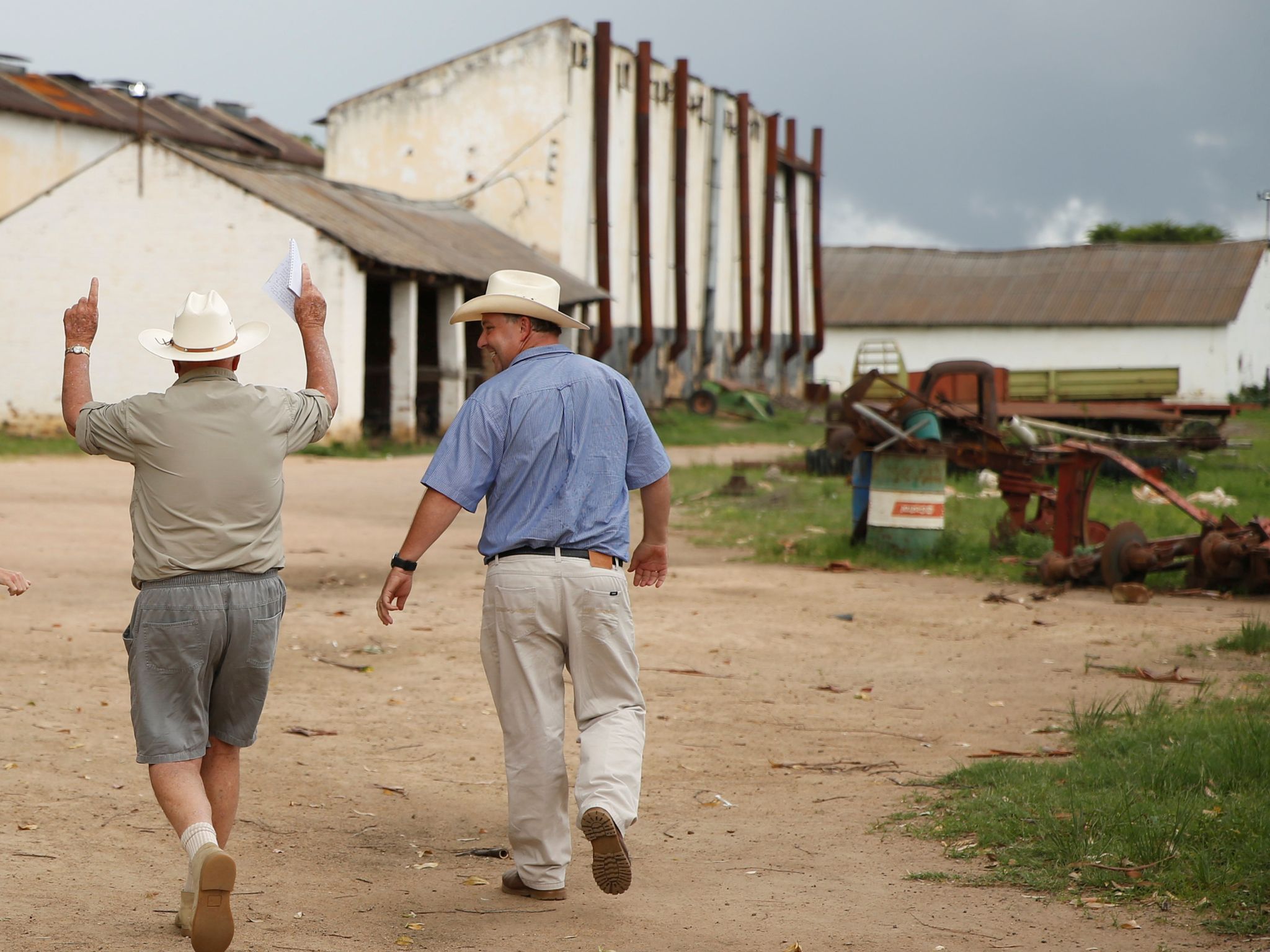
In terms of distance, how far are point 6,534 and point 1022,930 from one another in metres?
10.6

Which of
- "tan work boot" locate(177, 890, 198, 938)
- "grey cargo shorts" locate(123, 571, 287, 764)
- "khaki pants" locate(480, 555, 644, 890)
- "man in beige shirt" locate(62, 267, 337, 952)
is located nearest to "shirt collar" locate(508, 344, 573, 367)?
"khaki pants" locate(480, 555, 644, 890)

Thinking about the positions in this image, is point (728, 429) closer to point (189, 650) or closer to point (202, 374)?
point (202, 374)

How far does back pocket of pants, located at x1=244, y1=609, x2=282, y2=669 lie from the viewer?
4062 millimetres

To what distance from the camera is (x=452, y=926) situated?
13.9ft

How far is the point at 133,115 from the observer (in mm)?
36781

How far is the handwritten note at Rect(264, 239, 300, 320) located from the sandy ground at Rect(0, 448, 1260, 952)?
1.87m

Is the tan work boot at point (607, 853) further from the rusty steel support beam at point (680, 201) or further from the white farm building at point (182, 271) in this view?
the rusty steel support beam at point (680, 201)

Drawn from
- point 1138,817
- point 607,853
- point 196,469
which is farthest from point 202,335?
point 1138,817

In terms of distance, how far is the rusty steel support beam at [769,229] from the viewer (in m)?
40.0

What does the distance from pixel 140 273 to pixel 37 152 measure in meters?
11.9

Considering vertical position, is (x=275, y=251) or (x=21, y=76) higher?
(x=21, y=76)

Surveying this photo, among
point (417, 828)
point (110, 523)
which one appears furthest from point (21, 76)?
point (417, 828)

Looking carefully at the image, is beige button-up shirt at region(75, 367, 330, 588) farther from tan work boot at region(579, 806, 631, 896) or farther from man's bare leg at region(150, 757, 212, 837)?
tan work boot at region(579, 806, 631, 896)

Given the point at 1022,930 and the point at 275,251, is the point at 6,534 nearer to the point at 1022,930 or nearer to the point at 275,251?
the point at 1022,930
